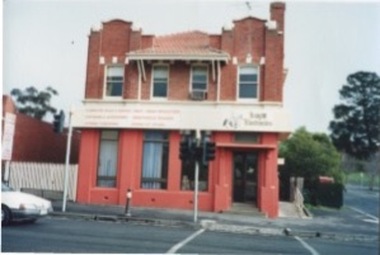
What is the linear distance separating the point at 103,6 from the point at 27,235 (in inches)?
205

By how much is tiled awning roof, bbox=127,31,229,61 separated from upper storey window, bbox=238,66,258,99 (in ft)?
2.56

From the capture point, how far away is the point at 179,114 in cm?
1814

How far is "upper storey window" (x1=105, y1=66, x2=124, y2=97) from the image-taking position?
18812 millimetres

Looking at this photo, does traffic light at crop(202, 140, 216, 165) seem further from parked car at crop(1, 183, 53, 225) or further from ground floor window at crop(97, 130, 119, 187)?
parked car at crop(1, 183, 53, 225)

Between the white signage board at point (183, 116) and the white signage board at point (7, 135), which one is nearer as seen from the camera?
the white signage board at point (7, 135)

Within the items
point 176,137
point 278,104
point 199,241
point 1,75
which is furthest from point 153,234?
point 278,104

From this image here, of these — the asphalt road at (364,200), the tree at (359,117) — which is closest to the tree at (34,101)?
the tree at (359,117)

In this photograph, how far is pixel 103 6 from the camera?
12.6 metres

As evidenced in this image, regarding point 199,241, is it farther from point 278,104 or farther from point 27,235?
point 278,104

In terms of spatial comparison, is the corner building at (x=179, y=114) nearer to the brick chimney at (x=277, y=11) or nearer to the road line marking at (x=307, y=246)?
the brick chimney at (x=277, y=11)

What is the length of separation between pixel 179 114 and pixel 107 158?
2.80 metres

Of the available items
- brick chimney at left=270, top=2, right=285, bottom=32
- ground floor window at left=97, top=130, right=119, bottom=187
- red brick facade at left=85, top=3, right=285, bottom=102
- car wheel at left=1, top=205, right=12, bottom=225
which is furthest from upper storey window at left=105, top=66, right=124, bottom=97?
car wheel at left=1, top=205, right=12, bottom=225

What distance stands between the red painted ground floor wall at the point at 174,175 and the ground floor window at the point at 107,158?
146 millimetres

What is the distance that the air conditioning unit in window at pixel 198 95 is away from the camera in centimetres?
1846
